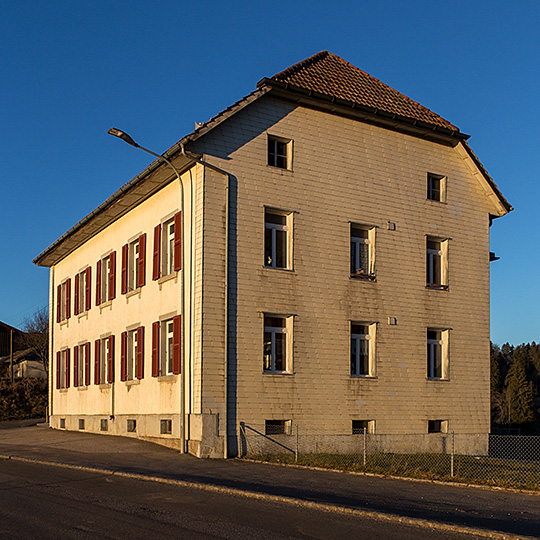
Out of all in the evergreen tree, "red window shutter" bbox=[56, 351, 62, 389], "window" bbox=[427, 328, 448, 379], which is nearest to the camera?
"window" bbox=[427, 328, 448, 379]

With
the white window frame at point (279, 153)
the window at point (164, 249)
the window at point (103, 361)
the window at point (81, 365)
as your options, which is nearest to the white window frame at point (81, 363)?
the window at point (81, 365)

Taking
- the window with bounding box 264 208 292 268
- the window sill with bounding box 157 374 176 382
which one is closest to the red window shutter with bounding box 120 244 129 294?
the window sill with bounding box 157 374 176 382

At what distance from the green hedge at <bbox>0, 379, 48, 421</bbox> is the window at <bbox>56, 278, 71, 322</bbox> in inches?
483

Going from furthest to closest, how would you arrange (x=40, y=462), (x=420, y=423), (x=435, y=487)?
1. (x=420, y=423)
2. (x=40, y=462)
3. (x=435, y=487)

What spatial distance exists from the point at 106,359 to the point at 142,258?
605cm

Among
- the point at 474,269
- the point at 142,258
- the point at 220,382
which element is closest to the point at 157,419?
the point at 220,382

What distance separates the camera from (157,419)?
921 inches

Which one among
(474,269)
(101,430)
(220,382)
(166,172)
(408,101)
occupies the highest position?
(408,101)

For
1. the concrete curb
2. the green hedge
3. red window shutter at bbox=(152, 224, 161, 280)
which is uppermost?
red window shutter at bbox=(152, 224, 161, 280)

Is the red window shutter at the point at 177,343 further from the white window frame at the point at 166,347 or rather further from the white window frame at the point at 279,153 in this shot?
the white window frame at the point at 279,153

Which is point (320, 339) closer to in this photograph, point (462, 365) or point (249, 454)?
point (249, 454)

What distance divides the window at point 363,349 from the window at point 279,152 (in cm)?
560

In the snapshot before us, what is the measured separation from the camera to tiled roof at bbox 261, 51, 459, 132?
24.0 metres

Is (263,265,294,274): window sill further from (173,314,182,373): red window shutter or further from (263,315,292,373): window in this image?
(173,314,182,373): red window shutter
